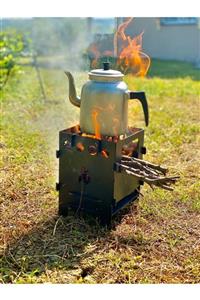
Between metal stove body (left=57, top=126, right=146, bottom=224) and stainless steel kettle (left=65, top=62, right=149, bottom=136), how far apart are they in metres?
0.08

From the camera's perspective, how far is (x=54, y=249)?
228 centimetres

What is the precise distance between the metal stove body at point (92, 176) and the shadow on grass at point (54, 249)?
3.9 inches

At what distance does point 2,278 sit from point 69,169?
76cm

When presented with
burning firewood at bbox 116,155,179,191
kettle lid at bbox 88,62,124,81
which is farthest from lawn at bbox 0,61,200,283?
kettle lid at bbox 88,62,124,81

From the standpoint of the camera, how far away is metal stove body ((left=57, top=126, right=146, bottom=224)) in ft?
7.83

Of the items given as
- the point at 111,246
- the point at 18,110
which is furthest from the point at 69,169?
Answer: the point at 18,110

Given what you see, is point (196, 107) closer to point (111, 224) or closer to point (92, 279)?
point (111, 224)

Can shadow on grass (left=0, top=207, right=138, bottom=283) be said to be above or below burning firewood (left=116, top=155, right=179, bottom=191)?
below

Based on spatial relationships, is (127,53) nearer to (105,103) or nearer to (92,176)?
(105,103)

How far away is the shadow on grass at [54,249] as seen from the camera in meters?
2.08

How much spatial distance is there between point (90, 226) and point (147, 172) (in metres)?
0.47

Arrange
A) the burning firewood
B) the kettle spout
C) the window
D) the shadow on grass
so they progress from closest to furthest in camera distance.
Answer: the shadow on grass
the burning firewood
the kettle spout
the window

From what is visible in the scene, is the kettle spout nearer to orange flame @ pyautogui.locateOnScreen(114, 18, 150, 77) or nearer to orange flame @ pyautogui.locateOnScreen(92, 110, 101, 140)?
orange flame @ pyautogui.locateOnScreen(92, 110, 101, 140)

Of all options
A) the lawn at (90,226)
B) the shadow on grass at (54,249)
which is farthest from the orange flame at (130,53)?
the shadow on grass at (54,249)
